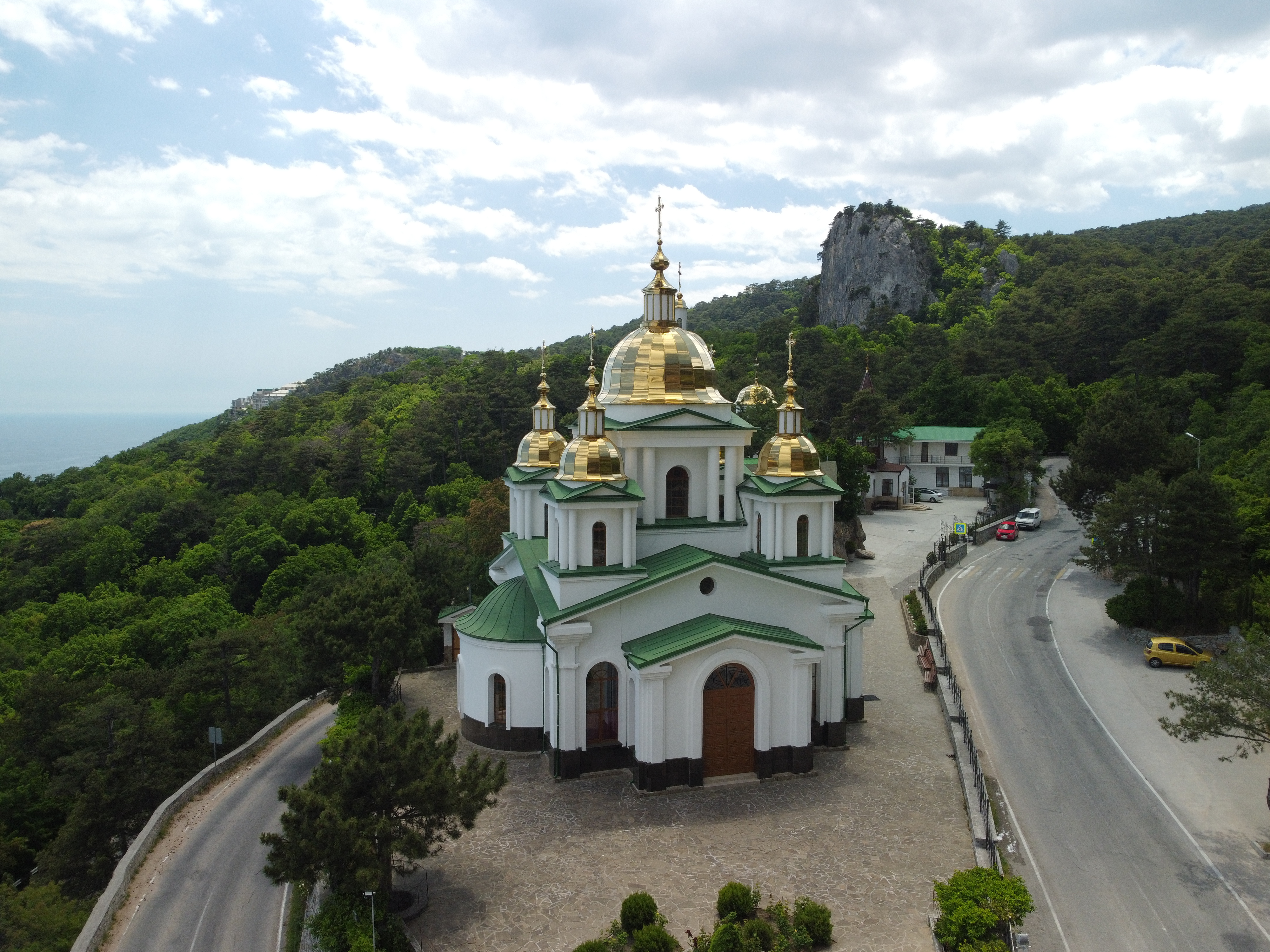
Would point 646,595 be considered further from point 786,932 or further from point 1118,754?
point 1118,754

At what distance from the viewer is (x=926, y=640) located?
27062 mm

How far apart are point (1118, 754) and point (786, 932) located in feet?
37.5

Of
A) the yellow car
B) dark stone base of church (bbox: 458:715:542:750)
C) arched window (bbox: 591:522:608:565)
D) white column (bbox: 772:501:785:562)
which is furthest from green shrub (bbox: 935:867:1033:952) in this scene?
the yellow car

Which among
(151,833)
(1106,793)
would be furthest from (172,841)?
(1106,793)

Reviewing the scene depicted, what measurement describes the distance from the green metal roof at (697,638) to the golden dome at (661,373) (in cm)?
581

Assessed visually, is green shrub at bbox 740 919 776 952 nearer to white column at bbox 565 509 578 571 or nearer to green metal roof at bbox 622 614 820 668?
green metal roof at bbox 622 614 820 668

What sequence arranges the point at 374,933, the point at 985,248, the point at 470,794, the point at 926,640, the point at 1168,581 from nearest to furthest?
the point at 374,933 < the point at 470,794 < the point at 926,640 < the point at 1168,581 < the point at 985,248

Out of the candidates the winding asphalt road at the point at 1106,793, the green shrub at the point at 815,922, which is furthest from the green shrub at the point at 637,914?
the winding asphalt road at the point at 1106,793

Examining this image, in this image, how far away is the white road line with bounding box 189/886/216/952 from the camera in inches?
571

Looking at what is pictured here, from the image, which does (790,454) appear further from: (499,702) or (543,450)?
(499,702)

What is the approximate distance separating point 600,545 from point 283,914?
9.48m

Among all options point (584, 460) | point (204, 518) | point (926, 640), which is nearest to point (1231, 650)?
point (926, 640)

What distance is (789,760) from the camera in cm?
1858

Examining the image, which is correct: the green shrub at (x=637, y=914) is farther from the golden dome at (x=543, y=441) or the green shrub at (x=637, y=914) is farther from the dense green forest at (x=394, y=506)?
the golden dome at (x=543, y=441)
